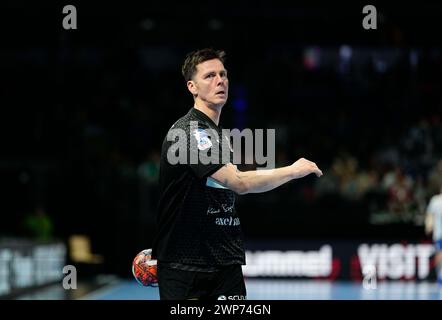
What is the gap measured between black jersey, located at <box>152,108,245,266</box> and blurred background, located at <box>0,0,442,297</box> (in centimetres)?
964

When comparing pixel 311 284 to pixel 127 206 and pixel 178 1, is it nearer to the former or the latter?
pixel 127 206

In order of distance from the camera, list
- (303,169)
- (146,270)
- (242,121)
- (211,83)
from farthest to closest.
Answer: (242,121) → (146,270) → (211,83) → (303,169)

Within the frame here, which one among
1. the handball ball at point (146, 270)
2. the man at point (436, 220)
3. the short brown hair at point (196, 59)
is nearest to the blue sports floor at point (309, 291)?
the man at point (436, 220)

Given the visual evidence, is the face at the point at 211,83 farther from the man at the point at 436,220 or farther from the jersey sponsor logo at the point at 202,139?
the man at the point at 436,220

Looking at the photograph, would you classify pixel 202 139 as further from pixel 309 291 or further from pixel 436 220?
pixel 436 220

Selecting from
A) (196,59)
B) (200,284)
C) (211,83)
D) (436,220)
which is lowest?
(436,220)

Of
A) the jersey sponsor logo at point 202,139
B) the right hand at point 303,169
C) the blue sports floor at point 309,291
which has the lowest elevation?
the blue sports floor at point 309,291

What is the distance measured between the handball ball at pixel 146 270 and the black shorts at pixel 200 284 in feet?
0.54

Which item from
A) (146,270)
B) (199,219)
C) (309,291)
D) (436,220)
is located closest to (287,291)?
(309,291)

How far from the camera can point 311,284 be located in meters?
17.5

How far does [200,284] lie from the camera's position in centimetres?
491

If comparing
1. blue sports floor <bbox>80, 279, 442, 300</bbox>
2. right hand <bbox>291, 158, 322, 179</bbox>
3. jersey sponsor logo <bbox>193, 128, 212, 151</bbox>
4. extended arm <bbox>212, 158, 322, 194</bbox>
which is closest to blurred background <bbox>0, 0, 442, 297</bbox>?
blue sports floor <bbox>80, 279, 442, 300</bbox>

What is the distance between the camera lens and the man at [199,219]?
15.8 ft

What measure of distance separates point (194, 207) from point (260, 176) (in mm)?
407
